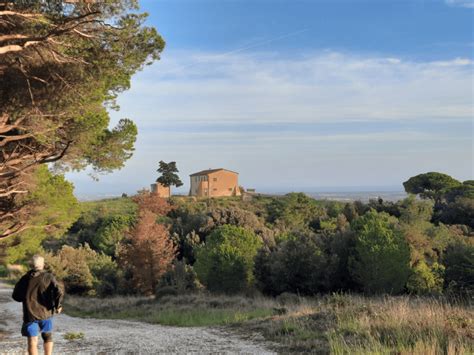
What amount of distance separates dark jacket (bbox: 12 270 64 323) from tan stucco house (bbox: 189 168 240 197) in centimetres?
8537

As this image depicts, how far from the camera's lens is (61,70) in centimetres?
1104

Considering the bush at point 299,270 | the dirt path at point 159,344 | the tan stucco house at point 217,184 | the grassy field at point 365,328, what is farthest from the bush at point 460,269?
the tan stucco house at point 217,184

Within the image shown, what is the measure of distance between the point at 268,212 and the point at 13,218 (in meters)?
48.5

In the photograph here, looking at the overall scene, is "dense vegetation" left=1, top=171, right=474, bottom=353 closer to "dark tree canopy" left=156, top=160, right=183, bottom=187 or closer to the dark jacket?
the dark jacket

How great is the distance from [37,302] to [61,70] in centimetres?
636

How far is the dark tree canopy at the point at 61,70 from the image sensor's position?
10086 millimetres

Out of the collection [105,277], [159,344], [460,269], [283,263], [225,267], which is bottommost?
[105,277]

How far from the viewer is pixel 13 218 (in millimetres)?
17734

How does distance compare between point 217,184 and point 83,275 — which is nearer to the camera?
point 83,275

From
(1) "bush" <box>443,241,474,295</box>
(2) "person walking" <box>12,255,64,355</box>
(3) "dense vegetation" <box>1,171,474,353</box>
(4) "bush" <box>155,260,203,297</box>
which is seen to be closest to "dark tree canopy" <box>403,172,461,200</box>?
(3) "dense vegetation" <box>1,171,474,353</box>

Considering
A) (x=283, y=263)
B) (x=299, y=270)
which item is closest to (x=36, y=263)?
(x=283, y=263)

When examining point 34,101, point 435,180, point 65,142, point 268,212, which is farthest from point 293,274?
point 435,180

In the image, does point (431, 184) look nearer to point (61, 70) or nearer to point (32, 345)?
point (61, 70)

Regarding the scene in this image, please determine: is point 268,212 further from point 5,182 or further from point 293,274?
point 5,182
